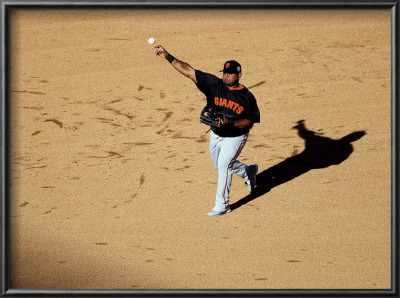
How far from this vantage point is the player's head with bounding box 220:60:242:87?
29.3ft

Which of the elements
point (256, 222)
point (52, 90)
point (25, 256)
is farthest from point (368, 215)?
point (52, 90)

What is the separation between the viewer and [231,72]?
895cm

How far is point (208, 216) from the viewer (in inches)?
373

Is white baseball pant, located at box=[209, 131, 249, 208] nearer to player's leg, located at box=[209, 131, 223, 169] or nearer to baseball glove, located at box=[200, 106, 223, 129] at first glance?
player's leg, located at box=[209, 131, 223, 169]

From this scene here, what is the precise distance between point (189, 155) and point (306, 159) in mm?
1621

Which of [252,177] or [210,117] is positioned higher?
[210,117]

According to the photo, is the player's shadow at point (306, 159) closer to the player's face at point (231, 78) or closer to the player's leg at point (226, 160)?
the player's leg at point (226, 160)

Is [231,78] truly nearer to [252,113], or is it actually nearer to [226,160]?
[252,113]

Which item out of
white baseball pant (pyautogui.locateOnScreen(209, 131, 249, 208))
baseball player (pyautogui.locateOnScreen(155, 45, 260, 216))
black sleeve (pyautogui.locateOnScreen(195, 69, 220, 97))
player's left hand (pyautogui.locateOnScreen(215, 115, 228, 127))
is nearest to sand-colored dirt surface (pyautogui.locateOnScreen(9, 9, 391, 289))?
white baseball pant (pyautogui.locateOnScreen(209, 131, 249, 208))

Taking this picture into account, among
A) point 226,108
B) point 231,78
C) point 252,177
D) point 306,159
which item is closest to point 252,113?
point 226,108

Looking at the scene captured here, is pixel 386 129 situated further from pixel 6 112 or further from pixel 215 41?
pixel 6 112

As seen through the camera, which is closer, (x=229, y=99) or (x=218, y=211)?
(x=229, y=99)

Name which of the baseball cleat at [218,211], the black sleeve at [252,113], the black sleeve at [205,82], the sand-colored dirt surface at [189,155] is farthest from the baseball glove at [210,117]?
the sand-colored dirt surface at [189,155]

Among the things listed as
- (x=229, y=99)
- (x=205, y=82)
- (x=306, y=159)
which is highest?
(x=205, y=82)
